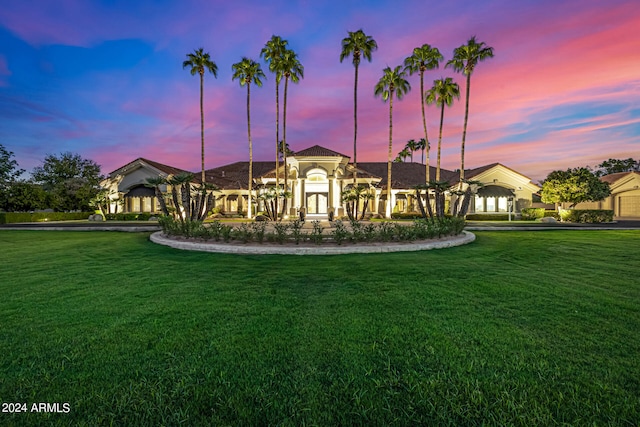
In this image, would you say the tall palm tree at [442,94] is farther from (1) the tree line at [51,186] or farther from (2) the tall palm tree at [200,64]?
(1) the tree line at [51,186]

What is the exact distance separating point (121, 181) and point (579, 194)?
54.4 m

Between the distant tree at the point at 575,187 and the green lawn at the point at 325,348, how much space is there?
101ft

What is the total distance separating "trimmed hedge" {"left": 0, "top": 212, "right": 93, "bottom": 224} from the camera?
31556 mm

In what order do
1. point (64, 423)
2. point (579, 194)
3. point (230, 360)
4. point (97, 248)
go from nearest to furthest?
point (64, 423)
point (230, 360)
point (97, 248)
point (579, 194)

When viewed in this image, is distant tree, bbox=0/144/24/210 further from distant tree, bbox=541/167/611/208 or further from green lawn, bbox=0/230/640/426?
distant tree, bbox=541/167/611/208

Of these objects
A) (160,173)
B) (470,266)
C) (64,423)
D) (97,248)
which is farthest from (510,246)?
(160,173)

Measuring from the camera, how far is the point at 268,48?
3084 centimetres

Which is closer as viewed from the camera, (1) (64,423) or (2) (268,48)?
(1) (64,423)

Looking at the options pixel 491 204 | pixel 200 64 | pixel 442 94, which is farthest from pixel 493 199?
pixel 200 64

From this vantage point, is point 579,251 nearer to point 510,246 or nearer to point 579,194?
point 510,246

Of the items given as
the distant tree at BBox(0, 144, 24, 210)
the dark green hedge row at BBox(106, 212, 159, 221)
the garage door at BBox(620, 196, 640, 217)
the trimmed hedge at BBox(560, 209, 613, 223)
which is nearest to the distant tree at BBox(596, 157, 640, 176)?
the garage door at BBox(620, 196, 640, 217)

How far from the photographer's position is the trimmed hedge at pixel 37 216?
31.6 metres

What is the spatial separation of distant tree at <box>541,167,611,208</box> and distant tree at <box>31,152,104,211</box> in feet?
183

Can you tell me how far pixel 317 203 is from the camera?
3378cm
